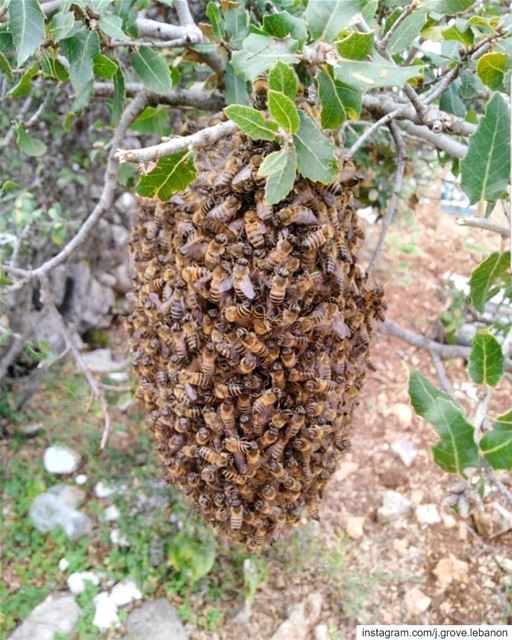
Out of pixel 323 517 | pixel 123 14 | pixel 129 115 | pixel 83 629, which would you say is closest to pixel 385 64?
pixel 123 14

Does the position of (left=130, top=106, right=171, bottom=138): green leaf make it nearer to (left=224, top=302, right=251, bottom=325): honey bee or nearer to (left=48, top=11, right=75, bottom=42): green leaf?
(left=48, top=11, right=75, bottom=42): green leaf

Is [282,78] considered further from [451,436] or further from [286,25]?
[451,436]

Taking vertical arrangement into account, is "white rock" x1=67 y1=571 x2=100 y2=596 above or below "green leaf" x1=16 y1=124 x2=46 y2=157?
below

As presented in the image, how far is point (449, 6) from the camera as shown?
77cm

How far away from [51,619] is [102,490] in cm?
43

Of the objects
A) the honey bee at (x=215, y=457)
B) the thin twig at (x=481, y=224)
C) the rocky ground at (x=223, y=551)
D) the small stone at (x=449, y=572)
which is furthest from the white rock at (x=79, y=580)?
the thin twig at (x=481, y=224)

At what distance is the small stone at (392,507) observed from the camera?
1.82 m

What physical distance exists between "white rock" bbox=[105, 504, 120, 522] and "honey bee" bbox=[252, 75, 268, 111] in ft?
4.82

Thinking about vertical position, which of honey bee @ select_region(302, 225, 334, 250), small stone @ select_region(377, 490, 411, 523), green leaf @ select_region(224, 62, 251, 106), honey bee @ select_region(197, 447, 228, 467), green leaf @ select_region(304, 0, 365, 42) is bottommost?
small stone @ select_region(377, 490, 411, 523)

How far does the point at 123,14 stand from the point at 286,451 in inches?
27.6

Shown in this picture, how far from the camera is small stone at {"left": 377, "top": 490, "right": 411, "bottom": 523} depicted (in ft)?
5.96

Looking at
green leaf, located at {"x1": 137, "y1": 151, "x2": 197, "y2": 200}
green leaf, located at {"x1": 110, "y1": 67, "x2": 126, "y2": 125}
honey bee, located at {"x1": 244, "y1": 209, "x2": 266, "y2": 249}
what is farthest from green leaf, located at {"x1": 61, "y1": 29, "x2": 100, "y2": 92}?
honey bee, located at {"x1": 244, "y1": 209, "x2": 266, "y2": 249}

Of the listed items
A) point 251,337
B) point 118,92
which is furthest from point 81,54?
point 251,337

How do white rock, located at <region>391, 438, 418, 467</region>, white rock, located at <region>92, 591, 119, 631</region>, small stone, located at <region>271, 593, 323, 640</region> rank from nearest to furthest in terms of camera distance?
small stone, located at <region>271, 593, 323, 640</region> < white rock, located at <region>92, 591, 119, 631</region> < white rock, located at <region>391, 438, 418, 467</region>
